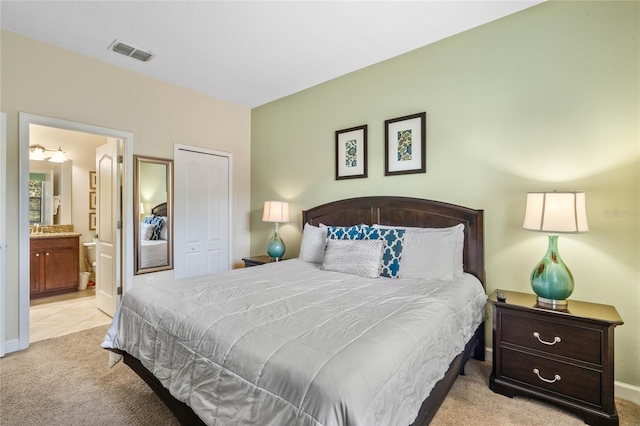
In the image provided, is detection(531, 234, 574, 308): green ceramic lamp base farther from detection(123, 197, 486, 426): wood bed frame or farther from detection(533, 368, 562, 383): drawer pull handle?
detection(123, 197, 486, 426): wood bed frame

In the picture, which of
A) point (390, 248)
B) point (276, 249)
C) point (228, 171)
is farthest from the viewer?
point (228, 171)

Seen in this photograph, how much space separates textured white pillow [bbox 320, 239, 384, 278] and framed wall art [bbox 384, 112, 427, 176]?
89 centimetres

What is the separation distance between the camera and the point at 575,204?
75.1 inches

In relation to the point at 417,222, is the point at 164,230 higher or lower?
lower

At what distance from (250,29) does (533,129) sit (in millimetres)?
2481

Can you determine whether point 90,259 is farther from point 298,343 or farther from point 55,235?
point 298,343

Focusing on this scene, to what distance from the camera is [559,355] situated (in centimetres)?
187

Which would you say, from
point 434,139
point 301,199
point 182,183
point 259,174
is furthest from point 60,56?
point 434,139

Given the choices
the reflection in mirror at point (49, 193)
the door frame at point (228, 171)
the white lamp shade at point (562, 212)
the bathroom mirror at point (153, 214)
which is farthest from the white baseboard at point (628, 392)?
the reflection in mirror at point (49, 193)

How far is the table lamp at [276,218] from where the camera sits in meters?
3.78

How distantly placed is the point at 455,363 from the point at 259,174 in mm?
3566

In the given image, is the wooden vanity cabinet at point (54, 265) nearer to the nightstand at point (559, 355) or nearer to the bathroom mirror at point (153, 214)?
the bathroom mirror at point (153, 214)

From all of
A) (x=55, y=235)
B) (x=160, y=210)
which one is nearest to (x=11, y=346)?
(x=160, y=210)

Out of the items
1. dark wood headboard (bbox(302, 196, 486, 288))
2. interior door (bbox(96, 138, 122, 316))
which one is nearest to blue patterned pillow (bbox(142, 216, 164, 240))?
interior door (bbox(96, 138, 122, 316))
